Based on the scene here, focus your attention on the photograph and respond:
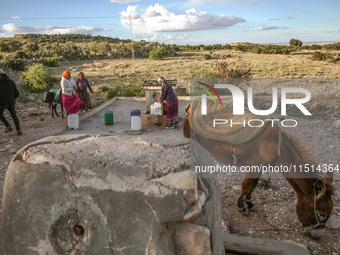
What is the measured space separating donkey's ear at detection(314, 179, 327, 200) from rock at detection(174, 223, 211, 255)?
166 cm

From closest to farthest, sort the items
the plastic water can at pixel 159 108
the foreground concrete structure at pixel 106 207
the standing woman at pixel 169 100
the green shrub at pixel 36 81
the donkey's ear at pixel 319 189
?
the foreground concrete structure at pixel 106 207
the donkey's ear at pixel 319 189
the standing woman at pixel 169 100
the plastic water can at pixel 159 108
the green shrub at pixel 36 81

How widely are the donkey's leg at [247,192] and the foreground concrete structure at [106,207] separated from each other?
1630mm

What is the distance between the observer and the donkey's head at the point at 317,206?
2.81 metres

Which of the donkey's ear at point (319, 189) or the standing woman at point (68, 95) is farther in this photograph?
the standing woman at point (68, 95)

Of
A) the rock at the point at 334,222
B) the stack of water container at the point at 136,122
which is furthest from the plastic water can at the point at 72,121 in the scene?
the rock at the point at 334,222

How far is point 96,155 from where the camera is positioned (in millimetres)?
2043

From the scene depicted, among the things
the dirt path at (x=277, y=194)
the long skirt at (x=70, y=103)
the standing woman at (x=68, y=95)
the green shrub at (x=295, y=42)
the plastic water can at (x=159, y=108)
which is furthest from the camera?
the green shrub at (x=295, y=42)

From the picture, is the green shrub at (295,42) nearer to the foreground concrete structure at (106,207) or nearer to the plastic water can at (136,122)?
the plastic water can at (136,122)

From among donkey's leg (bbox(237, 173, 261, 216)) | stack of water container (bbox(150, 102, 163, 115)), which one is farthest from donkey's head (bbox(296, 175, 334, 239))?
stack of water container (bbox(150, 102, 163, 115))

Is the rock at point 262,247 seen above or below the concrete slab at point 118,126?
below

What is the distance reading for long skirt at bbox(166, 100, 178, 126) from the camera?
24.5ft

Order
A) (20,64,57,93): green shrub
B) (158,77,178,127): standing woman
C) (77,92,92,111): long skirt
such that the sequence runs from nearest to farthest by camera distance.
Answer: (158,77,178,127): standing woman
(77,92,92,111): long skirt
(20,64,57,93): green shrub

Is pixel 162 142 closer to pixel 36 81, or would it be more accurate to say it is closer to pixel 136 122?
pixel 136 122

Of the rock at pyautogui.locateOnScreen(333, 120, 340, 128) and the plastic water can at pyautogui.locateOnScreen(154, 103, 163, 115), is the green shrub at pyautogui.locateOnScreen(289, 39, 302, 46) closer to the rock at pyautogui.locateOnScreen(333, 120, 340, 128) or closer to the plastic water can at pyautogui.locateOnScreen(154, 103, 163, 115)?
the rock at pyautogui.locateOnScreen(333, 120, 340, 128)
